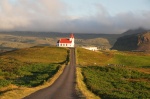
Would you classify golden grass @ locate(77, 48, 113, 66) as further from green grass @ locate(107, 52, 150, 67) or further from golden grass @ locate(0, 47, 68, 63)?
golden grass @ locate(0, 47, 68, 63)

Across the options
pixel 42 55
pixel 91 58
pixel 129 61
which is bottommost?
pixel 129 61

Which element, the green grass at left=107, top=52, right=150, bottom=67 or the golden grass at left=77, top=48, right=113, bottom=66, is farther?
the green grass at left=107, top=52, right=150, bottom=67

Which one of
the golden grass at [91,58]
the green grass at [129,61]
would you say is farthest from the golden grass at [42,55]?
the green grass at [129,61]

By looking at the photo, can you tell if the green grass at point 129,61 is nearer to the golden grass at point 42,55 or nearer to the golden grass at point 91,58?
the golden grass at point 91,58

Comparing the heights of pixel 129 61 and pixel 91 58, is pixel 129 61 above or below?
below

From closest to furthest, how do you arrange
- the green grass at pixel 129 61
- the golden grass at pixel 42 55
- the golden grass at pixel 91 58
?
the golden grass at pixel 42 55, the golden grass at pixel 91 58, the green grass at pixel 129 61

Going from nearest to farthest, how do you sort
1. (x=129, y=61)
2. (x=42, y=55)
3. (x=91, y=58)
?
(x=91, y=58) < (x=42, y=55) < (x=129, y=61)

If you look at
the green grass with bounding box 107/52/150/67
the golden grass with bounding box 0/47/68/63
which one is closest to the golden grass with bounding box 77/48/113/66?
the green grass with bounding box 107/52/150/67

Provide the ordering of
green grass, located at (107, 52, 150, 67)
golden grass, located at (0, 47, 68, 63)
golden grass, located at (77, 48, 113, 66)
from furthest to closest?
green grass, located at (107, 52, 150, 67) < golden grass, located at (77, 48, 113, 66) < golden grass, located at (0, 47, 68, 63)

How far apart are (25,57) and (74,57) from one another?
22.4 m

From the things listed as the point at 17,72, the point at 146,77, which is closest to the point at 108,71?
the point at 146,77

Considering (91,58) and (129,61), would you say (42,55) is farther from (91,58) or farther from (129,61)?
(129,61)

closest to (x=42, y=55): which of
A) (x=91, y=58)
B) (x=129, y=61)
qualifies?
(x=91, y=58)

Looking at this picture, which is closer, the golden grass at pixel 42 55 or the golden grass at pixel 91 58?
the golden grass at pixel 42 55
